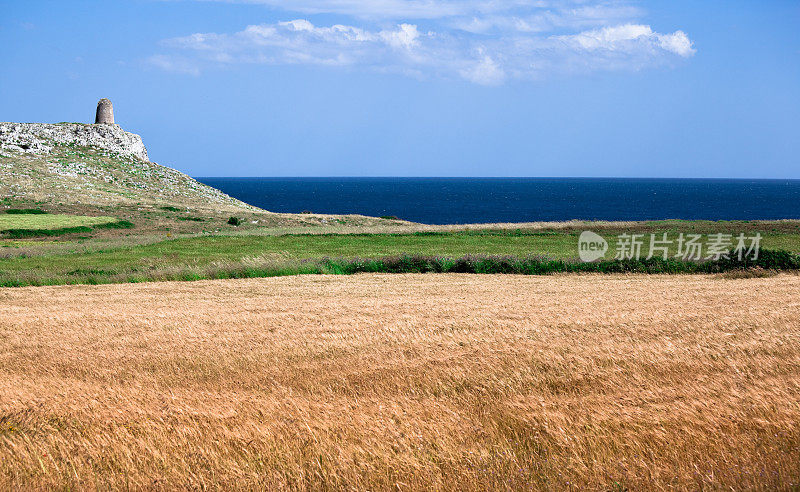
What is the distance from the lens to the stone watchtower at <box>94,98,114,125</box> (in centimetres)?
10750

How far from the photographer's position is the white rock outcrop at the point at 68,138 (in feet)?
309

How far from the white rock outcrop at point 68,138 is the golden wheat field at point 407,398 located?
310 feet

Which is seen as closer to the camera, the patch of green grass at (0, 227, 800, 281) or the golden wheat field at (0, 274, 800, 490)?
the golden wheat field at (0, 274, 800, 490)

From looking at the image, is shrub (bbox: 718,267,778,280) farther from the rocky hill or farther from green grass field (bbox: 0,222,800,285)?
the rocky hill

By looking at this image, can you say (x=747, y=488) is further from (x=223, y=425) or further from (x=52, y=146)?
(x=52, y=146)

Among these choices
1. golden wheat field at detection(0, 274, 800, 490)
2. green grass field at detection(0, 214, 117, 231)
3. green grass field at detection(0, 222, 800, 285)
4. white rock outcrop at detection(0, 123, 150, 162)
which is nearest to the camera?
golden wheat field at detection(0, 274, 800, 490)

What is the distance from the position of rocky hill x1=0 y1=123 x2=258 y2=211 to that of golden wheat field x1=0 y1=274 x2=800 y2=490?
63573mm

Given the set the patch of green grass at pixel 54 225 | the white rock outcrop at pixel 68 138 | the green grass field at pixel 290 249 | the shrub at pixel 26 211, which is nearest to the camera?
the green grass field at pixel 290 249

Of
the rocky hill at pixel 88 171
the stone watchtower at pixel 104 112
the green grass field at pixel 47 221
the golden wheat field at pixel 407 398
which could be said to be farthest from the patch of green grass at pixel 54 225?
the stone watchtower at pixel 104 112

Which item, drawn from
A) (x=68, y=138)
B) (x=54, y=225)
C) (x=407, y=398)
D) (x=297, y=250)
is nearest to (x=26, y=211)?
(x=54, y=225)

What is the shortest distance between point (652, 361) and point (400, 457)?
14.0 feet

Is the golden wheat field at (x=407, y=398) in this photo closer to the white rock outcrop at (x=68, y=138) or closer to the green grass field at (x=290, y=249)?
the green grass field at (x=290, y=249)

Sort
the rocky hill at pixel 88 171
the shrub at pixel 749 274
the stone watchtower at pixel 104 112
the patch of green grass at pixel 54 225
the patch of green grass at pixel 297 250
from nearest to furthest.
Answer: the shrub at pixel 749 274, the patch of green grass at pixel 297 250, the patch of green grass at pixel 54 225, the rocky hill at pixel 88 171, the stone watchtower at pixel 104 112

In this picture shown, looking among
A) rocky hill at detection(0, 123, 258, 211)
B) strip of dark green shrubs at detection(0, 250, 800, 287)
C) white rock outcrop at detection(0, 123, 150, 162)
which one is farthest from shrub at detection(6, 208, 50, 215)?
white rock outcrop at detection(0, 123, 150, 162)
